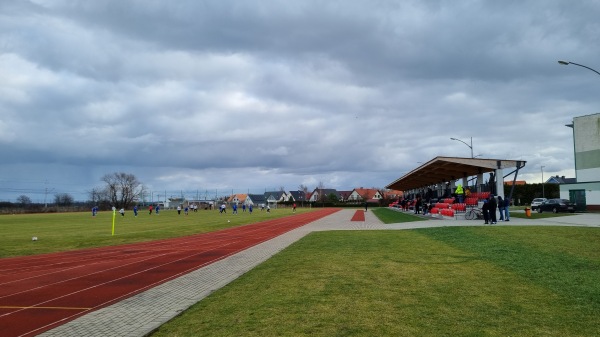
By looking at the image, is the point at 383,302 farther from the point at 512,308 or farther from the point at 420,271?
the point at 420,271

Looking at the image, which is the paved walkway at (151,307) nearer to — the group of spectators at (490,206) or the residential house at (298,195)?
the group of spectators at (490,206)

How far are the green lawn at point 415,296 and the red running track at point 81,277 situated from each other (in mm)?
2481

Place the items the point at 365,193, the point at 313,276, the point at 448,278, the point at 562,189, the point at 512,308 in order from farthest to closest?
the point at 365,193, the point at 562,189, the point at 313,276, the point at 448,278, the point at 512,308

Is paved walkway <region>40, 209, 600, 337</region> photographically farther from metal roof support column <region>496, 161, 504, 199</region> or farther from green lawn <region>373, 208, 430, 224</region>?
green lawn <region>373, 208, 430, 224</region>

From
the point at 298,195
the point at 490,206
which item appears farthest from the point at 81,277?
the point at 298,195

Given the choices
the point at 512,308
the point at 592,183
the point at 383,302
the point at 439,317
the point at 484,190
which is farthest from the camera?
the point at 592,183

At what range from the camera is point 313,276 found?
34.4 feet

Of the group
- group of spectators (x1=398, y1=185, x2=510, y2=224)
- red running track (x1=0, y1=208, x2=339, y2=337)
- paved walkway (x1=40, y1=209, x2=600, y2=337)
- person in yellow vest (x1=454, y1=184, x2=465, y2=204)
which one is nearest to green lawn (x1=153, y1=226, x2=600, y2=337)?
paved walkway (x1=40, y1=209, x2=600, y2=337)

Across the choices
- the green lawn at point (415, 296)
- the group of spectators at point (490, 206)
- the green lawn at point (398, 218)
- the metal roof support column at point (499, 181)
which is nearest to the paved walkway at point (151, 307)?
the green lawn at point (415, 296)

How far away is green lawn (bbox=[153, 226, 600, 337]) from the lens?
6168 mm

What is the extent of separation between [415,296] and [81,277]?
9.36 meters

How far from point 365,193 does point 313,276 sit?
15169cm

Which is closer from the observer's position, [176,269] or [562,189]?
[176,269]

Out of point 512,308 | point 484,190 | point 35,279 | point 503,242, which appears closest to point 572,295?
point 512,308
